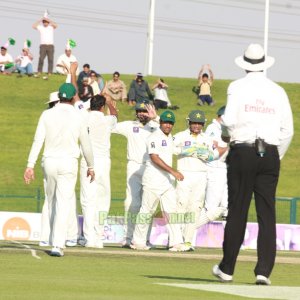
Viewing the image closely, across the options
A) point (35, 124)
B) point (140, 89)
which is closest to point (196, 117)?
point (140, 89)

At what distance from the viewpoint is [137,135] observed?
62.7ft

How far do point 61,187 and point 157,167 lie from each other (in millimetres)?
3520

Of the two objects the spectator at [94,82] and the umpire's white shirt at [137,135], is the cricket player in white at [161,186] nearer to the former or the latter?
the umpire's white shirt at [137,135]

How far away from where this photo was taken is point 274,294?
9781 millimetres

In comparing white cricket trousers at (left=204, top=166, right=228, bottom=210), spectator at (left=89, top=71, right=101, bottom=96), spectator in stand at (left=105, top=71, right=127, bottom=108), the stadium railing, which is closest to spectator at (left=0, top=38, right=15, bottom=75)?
spectator in stand at (left=105, top=71, right=127, bottom=108)

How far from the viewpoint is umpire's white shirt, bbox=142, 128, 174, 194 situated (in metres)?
18.2

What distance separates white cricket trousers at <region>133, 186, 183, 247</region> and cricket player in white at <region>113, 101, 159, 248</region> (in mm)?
614

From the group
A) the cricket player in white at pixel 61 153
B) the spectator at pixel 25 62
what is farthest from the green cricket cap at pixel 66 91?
the spectator at pixel 25 62

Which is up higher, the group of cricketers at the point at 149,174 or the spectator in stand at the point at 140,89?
the spectator in stand at the point at 140,89

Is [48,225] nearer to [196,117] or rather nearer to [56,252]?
[56,252]

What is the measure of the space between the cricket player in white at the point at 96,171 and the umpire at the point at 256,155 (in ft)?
23.3

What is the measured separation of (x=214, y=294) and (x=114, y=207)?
51.5 ft

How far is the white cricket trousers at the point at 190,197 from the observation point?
60.5 feet

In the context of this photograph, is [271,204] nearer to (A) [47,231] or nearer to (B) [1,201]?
(A) [47,231]
